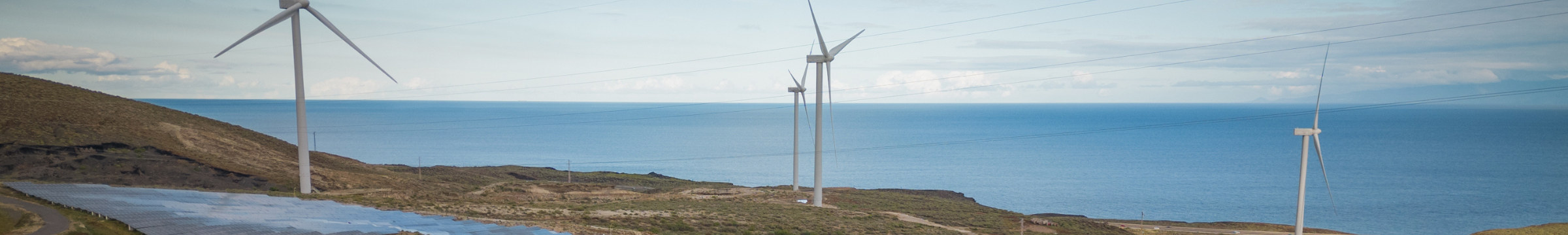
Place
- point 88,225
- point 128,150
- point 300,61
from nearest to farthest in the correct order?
1. point 88,225
2. point 300,61
3. point 128,150

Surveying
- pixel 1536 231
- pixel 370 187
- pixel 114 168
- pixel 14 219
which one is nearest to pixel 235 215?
pixel 14 219

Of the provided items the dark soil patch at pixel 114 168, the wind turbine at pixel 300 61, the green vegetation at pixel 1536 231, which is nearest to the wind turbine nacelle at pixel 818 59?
the wind turbine at pixel 300 61

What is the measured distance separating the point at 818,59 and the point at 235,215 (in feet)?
98.7

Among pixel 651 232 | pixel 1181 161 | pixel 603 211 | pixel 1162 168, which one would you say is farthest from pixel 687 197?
pixel 1181 161

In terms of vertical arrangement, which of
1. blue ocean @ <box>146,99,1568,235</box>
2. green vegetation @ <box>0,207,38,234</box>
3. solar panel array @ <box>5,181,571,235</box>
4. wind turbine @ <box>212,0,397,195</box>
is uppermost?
wind turbine @ <box>212,0,397,195</box>

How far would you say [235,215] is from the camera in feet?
85.4

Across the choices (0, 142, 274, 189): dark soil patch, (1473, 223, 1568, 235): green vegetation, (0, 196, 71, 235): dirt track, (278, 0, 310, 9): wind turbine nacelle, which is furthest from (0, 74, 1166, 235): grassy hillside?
(1473, 223, 1568, 235): green vegetation

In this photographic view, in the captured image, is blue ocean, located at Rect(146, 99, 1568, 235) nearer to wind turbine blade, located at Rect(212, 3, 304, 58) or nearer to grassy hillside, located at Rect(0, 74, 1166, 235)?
grassy hillside, located at Rect(0, 74, 1166, 235)

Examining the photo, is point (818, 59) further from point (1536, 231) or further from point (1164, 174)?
point (1164, 174)

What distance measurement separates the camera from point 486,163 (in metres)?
149

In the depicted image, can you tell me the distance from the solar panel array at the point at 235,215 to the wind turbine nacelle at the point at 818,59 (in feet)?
76.2

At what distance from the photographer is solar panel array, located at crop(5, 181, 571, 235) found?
2336 cm

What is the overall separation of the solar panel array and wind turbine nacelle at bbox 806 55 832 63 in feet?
76.2

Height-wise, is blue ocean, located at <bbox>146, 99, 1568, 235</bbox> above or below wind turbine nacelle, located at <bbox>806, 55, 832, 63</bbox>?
below
